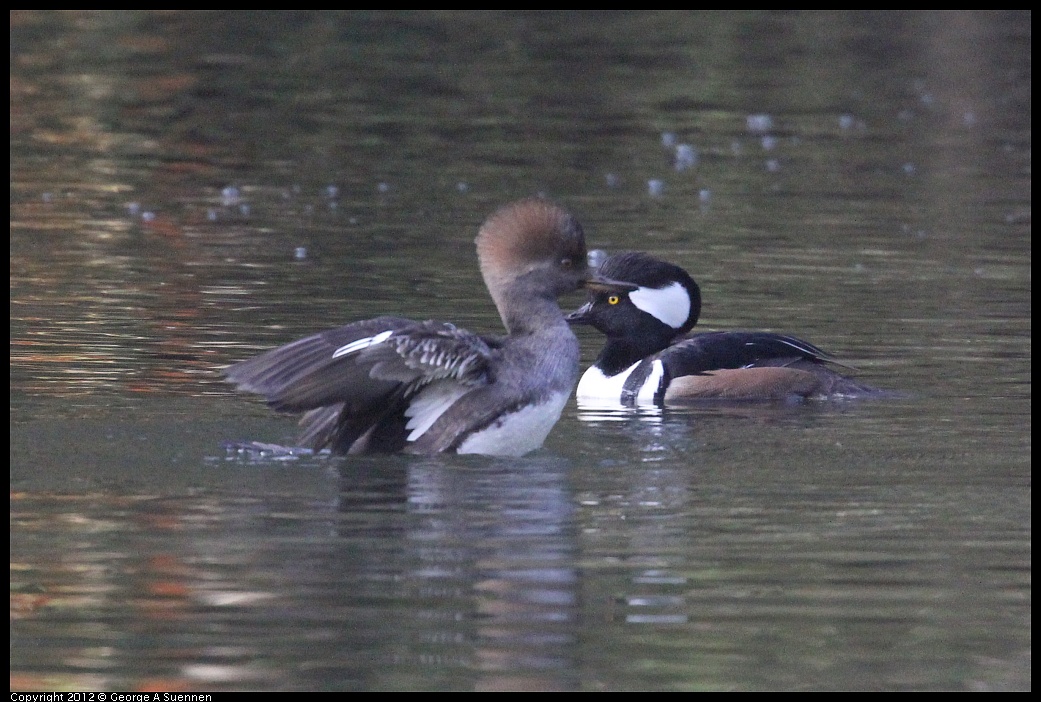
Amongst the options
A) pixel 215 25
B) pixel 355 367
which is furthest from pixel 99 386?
pixel 215 25

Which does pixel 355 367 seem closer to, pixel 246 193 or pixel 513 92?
pixel 246 193

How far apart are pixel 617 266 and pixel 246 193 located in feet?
23.7

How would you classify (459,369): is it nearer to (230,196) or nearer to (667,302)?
(667,302)

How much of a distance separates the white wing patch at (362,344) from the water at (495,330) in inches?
22.9

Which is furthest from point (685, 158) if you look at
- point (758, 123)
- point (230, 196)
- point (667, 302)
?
point (667, 302)

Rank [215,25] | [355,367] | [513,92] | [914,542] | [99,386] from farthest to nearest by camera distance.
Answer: [215,25]
[513,92]
[99,386]
[355,367]
[914,542]

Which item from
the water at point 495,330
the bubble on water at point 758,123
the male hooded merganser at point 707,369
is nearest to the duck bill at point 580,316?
the male hooded merganser at point 707,369

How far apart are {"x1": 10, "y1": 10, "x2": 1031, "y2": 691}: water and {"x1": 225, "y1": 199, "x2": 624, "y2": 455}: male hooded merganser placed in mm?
189

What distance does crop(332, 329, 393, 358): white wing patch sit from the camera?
8188mm

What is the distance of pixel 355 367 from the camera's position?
8.18 metres

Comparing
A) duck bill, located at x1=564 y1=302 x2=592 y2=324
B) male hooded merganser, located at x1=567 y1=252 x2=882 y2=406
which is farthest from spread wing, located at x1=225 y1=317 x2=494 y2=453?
duck bill, located at x1=564 y1=302 x2=592 y2=324

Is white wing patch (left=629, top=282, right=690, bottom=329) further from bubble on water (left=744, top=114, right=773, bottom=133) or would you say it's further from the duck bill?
bubble on water (left=744, top=114, right=773, bottom=133)

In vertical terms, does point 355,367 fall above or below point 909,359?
above

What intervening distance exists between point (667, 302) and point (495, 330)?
117cm
